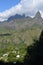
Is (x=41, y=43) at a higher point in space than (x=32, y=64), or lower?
higher

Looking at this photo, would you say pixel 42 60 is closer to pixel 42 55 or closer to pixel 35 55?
pixel 42 55

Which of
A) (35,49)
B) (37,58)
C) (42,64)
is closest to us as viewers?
(42,64)

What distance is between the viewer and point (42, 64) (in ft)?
119

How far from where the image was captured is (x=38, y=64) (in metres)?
37.3

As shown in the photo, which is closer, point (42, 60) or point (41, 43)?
point (42, 60)

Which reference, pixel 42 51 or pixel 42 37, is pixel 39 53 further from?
pixel 42 37

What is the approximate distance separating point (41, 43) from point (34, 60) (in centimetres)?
322

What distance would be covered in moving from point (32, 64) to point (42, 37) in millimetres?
5055

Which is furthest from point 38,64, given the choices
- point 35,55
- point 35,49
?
point 35,49

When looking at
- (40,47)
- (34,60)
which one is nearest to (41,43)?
(40,47)

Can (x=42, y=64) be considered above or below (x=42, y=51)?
below

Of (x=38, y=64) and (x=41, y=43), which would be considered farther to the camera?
(x=41, y=43)

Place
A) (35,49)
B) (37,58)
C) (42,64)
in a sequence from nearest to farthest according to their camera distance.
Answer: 1. (42,64)
2. (37,58)
3. (35,49)

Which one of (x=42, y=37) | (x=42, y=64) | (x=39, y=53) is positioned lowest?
(x=42, y=64)
